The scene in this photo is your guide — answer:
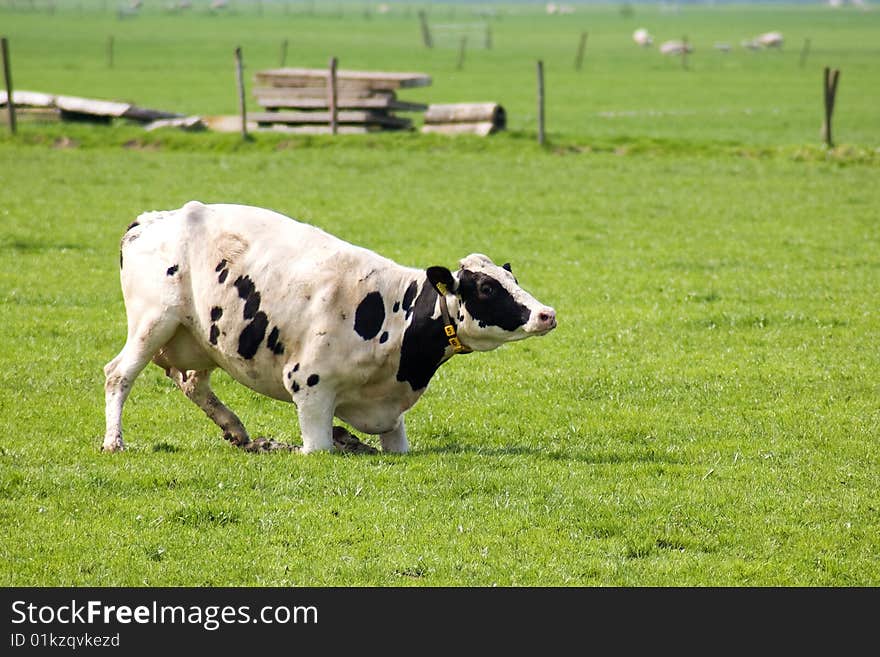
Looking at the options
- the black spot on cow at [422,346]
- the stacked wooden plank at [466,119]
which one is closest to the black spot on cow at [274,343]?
the black spot on cow at [422,346]

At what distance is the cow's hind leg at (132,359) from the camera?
11844mm

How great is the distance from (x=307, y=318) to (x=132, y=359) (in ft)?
5.38

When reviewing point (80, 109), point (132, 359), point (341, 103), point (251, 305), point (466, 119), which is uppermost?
point (251, 305)

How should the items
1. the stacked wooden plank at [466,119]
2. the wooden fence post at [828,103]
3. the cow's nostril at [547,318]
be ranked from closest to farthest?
the cow's nostril at [547,318]
the wooden fence post at [828,103]
the stacked wooden plank at [466,119]

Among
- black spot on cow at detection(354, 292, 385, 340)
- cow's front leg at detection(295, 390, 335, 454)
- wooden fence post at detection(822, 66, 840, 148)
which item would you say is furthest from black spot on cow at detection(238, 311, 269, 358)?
wooden fence post at detection(822, 66, 840, 148)

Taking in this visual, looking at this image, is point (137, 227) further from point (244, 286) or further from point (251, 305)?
point (251, 305)

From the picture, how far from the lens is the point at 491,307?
1120cm

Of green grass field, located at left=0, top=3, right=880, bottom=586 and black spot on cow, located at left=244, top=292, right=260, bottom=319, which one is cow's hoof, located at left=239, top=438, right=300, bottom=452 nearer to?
green grass field, located at left=0, top=3, right=880, bottom=586

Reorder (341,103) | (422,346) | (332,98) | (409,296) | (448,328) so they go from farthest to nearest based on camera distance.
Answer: (341,103), (332,98), (409,296), (422,346), (448,328)

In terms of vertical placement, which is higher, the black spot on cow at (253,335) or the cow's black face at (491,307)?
the cow's black face at (491,307)

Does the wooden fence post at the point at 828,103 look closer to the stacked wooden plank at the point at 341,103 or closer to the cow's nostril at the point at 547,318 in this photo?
the stacked wooden plank at the point at 341,103

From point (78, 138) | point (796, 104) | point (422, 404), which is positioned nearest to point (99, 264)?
point (422, 404)

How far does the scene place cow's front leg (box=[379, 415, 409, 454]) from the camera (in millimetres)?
11852

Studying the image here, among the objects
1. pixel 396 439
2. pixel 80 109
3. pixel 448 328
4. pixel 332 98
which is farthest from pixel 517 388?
pixel 80 109
